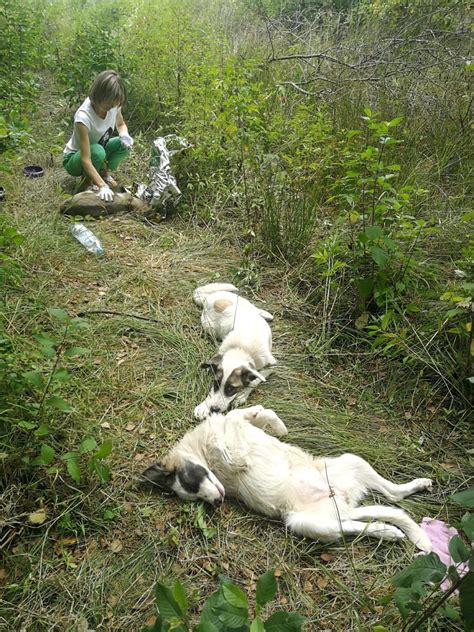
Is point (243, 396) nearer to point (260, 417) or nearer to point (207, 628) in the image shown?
point (260, 417)

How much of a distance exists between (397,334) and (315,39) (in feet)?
17.1

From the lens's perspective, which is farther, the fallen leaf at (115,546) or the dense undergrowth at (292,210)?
the dense undergrowth at (292,210)

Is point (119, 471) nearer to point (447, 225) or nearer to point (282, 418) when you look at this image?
point (282, 418)

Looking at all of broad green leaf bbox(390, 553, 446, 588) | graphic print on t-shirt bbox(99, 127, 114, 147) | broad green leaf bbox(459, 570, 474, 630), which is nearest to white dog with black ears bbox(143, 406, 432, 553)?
broad green leaf bbox(390, 553, 446, 588)

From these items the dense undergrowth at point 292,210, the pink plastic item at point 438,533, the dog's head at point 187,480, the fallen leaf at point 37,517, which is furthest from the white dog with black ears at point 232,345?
the pink plastic item at point 438,533

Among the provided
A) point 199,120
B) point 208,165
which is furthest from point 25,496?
point 199,120

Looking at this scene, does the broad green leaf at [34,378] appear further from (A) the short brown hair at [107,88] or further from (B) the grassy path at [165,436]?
(A) the short brown hair at [107,88]

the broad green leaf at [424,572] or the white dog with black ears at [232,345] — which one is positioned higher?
the broad green leaf at [424,572]

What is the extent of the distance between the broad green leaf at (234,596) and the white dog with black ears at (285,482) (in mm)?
Result: 1222

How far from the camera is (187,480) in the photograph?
243 cm

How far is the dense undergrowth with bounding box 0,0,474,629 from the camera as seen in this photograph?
242cm

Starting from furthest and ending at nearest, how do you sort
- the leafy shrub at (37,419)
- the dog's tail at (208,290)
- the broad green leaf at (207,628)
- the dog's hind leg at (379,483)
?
the dog's tail at (208,290) < the dog's hind leg at (379,483) < the leafy shrub at (37,419) < the broad green leaf at (207,628)

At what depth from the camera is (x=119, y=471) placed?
2.57 m

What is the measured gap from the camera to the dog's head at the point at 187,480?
2416 millimetres
